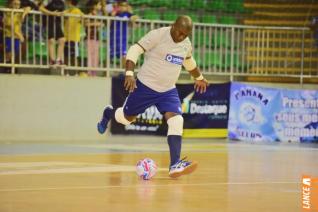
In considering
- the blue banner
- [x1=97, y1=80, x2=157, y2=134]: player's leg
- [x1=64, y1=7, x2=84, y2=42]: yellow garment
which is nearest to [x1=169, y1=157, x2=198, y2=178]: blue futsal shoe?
[x1=97, y1=80, x2=157, y2=134]: player's leg

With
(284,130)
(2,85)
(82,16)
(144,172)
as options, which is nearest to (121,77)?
(82,16)

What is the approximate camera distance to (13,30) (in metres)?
16.8

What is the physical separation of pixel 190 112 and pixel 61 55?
378 cm

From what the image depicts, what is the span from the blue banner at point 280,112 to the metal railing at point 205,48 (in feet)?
2.38

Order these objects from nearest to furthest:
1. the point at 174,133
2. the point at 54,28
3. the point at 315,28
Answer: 1. the point at 174,133
2. the point at 54,28
3. the point at 315,28

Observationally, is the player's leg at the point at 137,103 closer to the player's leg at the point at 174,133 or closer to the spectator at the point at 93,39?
the player's leg at the point at 174,133

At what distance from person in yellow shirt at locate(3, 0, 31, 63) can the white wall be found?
63cm

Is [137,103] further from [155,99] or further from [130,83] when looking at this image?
[130,83]

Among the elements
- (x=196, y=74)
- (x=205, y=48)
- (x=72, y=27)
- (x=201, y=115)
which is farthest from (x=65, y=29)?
(x=196, y=74)

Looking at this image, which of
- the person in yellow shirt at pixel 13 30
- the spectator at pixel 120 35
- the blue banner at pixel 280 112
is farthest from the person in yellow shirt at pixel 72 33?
the blue banner at pixel 280 112

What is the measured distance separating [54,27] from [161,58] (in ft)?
27.3

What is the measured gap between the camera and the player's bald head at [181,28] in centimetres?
917

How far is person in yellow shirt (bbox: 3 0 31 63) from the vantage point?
55.3 feet

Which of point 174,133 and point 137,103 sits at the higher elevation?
point 137,103
